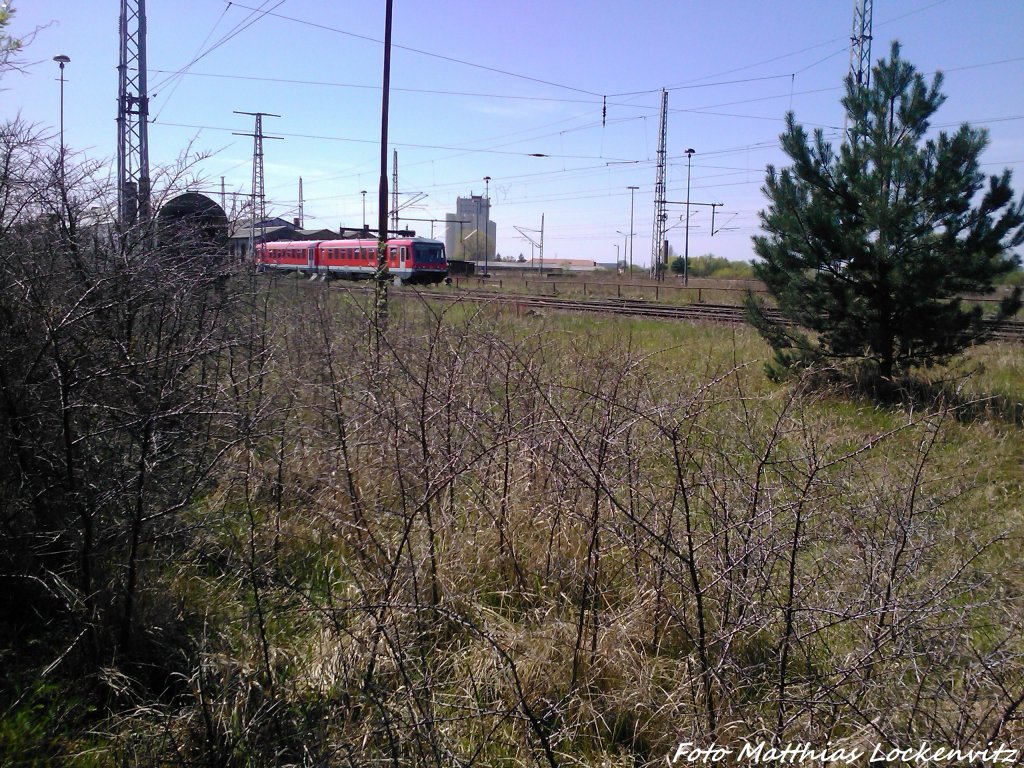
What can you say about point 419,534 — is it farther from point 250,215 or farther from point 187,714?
point 250,215

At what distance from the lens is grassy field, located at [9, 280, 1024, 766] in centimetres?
304

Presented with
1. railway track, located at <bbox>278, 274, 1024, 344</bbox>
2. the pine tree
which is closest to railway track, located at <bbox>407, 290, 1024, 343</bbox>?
railway track, located at <bbox>278, 274, 1024, 344</bbox>

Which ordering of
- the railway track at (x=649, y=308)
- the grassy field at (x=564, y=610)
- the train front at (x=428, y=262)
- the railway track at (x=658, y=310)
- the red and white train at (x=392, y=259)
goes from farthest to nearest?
the train front at (x=428, y=262), the red and white train at (x=392, y=259), the railway track at (x=658, y=310), the railway track at (x=649, y=308), the grassy field at (x=564, y=610)

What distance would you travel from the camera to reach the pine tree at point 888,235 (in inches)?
370

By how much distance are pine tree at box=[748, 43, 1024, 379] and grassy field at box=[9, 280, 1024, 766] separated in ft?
14.7

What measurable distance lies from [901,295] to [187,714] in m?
9.03

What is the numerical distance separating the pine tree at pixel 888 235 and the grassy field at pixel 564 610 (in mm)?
4486

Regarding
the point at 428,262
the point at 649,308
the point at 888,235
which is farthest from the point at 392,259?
the point at 888,235

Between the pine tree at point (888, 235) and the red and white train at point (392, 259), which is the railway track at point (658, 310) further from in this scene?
the red and white train at point (392, 259)

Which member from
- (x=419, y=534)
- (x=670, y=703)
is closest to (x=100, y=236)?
(x=419, y=534)

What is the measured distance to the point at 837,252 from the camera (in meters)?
9.98

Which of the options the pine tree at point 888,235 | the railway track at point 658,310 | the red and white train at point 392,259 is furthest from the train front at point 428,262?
the pine tree at point 888,235

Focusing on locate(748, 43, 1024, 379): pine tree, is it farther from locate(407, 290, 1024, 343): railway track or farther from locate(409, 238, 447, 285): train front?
locate(409, 238, 447, 285): train front

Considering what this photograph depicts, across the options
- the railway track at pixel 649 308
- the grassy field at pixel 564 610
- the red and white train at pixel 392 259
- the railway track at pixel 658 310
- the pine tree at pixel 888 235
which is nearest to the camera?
the grassy field at pixel 564 610
